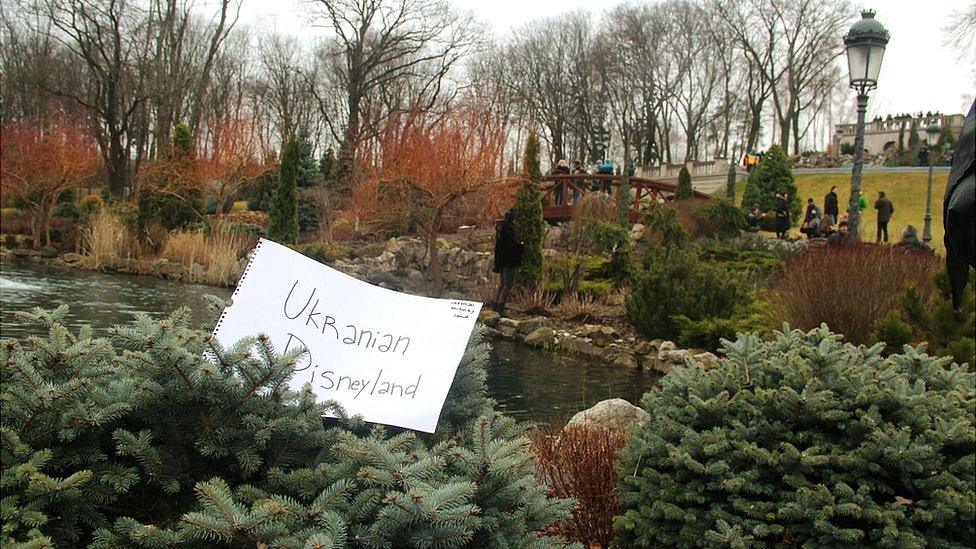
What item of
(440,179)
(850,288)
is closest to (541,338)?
(850,288)

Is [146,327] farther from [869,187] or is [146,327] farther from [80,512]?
[869,187]

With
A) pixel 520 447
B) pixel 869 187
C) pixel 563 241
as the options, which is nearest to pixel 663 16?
pixel 869 187

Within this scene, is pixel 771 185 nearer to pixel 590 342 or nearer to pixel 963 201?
pixel 590 342

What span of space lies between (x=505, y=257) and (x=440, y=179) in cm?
283

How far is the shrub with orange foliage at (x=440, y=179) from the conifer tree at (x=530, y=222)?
0.69 meters

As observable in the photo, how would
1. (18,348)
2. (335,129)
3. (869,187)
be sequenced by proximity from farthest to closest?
1. (335,129)
2. (869,187)
3. (18,348)

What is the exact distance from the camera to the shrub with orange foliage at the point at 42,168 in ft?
74.8

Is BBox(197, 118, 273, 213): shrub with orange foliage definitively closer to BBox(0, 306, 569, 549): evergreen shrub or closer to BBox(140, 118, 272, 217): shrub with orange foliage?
BBox(140, 118, 272, 217): shrub with orange foliage

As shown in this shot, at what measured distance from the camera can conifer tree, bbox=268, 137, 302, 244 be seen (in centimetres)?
2188

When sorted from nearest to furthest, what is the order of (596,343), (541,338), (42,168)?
(596,343), (541,338), (42,168)

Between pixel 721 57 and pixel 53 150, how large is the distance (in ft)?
140

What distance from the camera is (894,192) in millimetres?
40281

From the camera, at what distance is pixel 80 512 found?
1.65 metres

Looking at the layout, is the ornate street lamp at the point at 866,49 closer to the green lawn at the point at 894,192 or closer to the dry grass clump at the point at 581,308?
the dry grass clump at the point at 581,308
